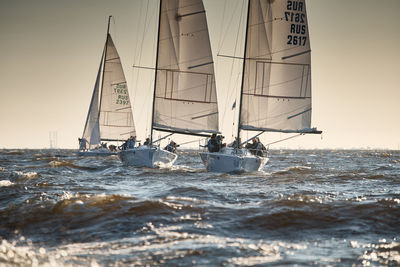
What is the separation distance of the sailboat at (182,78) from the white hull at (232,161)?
4.25 m

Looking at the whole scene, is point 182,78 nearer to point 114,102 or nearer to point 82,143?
point 114,102

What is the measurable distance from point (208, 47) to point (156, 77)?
3.79 metres

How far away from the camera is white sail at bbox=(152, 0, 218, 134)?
97.1ft

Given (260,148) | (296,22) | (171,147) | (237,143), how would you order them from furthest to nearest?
(171,147) < (296,22) < (260,148) < (237,143)

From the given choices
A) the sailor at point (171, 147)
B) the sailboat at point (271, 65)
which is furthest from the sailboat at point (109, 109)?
the sailboat at point (271, 65)

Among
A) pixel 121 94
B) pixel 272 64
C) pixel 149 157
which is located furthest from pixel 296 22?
pixel 121 94

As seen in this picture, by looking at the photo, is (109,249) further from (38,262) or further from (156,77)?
(156,77)

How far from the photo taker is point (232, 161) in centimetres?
2425

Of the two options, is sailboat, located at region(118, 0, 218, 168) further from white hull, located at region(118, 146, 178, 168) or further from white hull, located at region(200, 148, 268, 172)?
white hull, located at region(200, 148, 268, 172)

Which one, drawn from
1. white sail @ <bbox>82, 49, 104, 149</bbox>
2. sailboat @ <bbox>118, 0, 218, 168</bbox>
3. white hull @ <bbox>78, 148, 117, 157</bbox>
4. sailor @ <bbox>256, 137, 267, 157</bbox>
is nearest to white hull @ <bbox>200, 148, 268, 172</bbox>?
sailor @ <bbox>256, 137, 267, 157</bbox>

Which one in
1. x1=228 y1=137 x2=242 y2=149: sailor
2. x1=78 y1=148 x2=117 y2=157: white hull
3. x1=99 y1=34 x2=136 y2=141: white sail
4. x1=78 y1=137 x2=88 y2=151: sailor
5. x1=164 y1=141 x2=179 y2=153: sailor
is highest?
x1=99 y1=34 x2=136 y2=141: white sail

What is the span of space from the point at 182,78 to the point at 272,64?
5.78m

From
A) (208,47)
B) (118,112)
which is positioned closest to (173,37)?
(208,47)

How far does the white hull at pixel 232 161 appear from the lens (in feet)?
79.6
